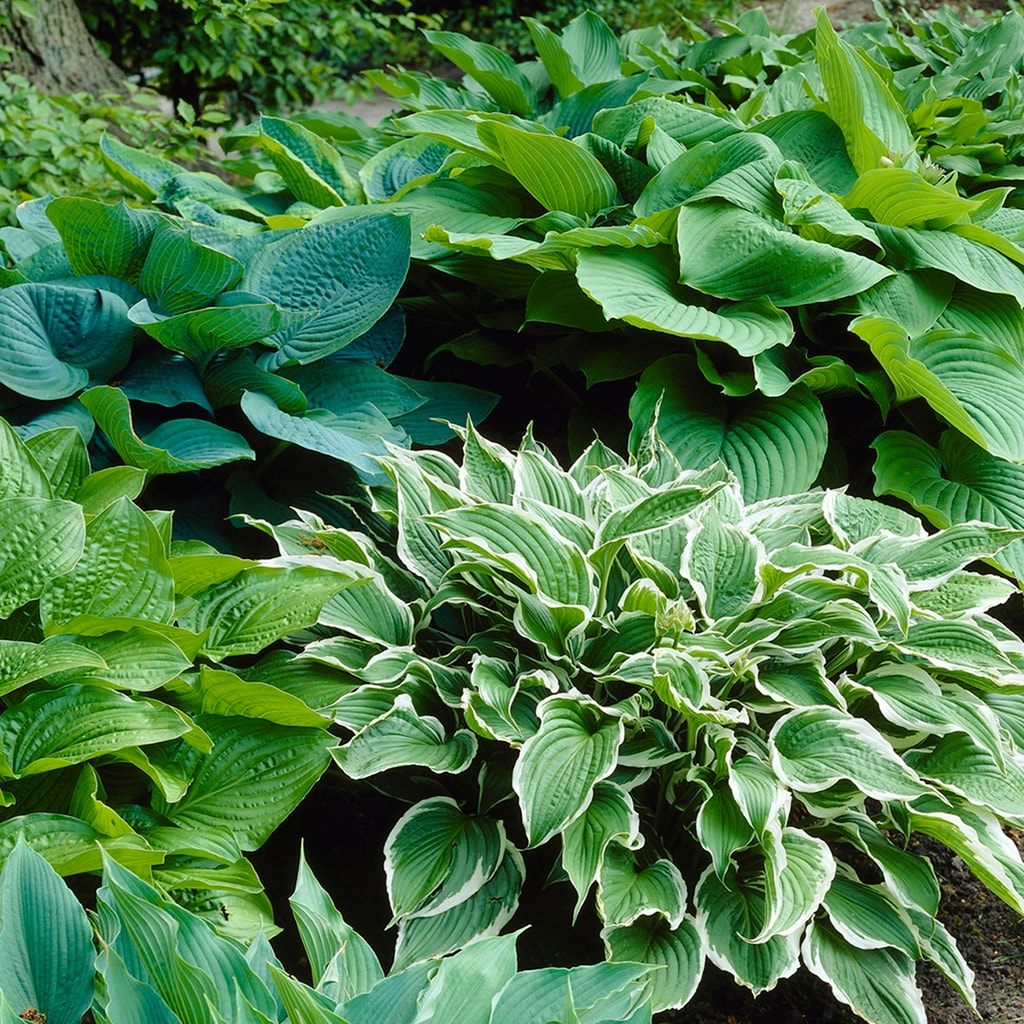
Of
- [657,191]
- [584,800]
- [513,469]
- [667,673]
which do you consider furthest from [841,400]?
[584,800]

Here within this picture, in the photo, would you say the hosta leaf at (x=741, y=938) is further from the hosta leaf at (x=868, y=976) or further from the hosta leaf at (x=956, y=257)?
the hosta leaf at (x=956, y=257)

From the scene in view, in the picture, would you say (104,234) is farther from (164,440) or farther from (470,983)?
(470,983)

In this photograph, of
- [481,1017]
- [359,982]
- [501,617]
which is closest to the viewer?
[481,1017]

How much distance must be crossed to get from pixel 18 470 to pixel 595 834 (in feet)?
3.75

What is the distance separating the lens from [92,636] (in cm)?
162

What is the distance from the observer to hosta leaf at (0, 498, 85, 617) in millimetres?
1602

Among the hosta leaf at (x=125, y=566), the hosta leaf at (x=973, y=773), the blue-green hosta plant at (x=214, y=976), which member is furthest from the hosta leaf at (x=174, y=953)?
the hosta leaf at (x=973, y=773)

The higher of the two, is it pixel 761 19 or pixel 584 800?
pixel 761 19

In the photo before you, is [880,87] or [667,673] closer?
[667,673]

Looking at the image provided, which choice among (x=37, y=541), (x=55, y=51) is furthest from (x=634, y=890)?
(x=55, y=51)

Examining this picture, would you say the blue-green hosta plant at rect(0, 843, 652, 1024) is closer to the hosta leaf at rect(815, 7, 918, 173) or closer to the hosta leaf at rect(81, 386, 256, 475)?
the hosta leaf at rect(81, 386, 256, 475)

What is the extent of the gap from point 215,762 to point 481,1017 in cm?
71

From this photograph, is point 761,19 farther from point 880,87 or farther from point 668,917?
point 668,917

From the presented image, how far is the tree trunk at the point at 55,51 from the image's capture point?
479 centimetres
